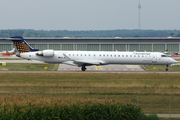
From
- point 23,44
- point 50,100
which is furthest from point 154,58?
point 50,100

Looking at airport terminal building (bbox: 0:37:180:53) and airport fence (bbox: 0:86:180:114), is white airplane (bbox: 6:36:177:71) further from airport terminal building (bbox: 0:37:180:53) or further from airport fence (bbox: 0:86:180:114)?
airport terminal building (bbox: 0:37:180:53)

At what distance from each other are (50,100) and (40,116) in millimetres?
2672

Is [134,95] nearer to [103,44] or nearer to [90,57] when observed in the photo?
[90,57]

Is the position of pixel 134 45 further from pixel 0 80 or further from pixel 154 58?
pixel 0 80

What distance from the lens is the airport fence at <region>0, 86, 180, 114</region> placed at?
20547mm

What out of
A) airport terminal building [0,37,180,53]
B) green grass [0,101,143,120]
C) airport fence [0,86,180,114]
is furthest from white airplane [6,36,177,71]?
airport terminal building [0,37,180,53]

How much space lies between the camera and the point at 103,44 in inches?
3634

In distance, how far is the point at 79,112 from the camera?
1747 cm

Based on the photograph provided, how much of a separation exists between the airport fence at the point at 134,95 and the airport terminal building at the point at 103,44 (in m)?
65.0

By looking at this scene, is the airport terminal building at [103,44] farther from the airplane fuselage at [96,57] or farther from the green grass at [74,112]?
the green grass at [74,112]

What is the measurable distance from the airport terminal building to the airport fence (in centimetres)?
6498

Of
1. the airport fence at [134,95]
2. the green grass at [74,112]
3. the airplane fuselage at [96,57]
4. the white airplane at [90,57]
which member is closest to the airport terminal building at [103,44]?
the white airplane at [90,57]

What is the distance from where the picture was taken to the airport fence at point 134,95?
809 inches

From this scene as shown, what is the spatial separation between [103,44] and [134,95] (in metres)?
68.8
